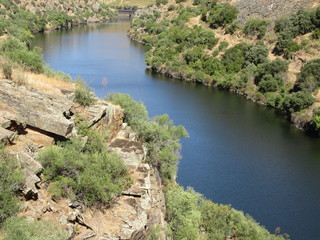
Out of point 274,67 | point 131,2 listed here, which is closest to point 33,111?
point 274,67

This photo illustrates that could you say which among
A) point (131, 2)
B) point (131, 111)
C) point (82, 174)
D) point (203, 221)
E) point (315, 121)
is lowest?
point (131, 2)

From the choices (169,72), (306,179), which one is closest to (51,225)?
(306,179)

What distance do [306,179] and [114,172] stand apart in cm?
2320

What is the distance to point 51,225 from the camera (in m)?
13.1

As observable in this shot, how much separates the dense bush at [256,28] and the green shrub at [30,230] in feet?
214

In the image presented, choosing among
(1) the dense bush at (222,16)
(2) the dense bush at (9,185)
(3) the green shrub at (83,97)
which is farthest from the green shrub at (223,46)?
(2) the dense bush at (9,185)

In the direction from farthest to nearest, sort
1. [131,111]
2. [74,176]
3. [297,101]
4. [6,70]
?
[297,101] → [131,111] → [6,70] → [74,176]

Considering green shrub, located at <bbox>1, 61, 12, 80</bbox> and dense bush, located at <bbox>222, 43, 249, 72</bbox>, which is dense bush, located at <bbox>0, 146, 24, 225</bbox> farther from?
dense bush, located at <bbox>222, 43, 249, 72</bbox>

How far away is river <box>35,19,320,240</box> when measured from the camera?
30.4m

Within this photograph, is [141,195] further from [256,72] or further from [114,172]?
[256,72]

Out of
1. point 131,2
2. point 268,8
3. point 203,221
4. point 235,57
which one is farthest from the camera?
point 131,2

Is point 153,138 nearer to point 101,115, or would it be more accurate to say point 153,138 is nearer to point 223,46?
point 101,115

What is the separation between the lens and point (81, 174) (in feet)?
54.6

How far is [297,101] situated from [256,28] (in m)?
27.1
